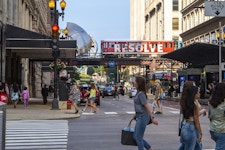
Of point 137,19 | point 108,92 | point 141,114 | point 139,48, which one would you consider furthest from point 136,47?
Answer: point 141,114

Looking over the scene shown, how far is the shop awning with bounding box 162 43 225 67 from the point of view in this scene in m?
41.3

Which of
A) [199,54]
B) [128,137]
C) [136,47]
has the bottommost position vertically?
[128,137]

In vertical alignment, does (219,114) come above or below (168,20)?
below

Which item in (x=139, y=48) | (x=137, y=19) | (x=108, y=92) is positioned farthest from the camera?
(x=137, y=19)

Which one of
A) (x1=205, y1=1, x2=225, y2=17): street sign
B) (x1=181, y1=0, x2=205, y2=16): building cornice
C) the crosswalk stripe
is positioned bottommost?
the crosswalk stripe

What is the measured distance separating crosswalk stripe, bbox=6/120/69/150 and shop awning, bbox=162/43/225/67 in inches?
998

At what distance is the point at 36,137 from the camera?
14.1 m

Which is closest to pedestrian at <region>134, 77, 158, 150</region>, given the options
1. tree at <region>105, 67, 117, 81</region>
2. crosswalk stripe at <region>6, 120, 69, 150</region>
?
crosswalk stripe at <region>6, 120, 69, 150</region>

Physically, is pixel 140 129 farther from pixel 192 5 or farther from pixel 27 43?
pixel 192 5

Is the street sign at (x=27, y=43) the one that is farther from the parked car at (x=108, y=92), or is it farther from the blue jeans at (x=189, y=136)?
the parked car at (x=108, y=92)

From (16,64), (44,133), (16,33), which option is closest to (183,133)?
(44,133)

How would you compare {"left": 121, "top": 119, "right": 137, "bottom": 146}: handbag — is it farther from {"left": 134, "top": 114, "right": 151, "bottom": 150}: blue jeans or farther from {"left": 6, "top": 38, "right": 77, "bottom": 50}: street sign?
{"left": 6, "top": 38, "right": 77, "bottom": 50}: street sign

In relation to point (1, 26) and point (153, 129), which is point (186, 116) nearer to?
point (153, 129)

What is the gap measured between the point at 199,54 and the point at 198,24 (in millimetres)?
22291
